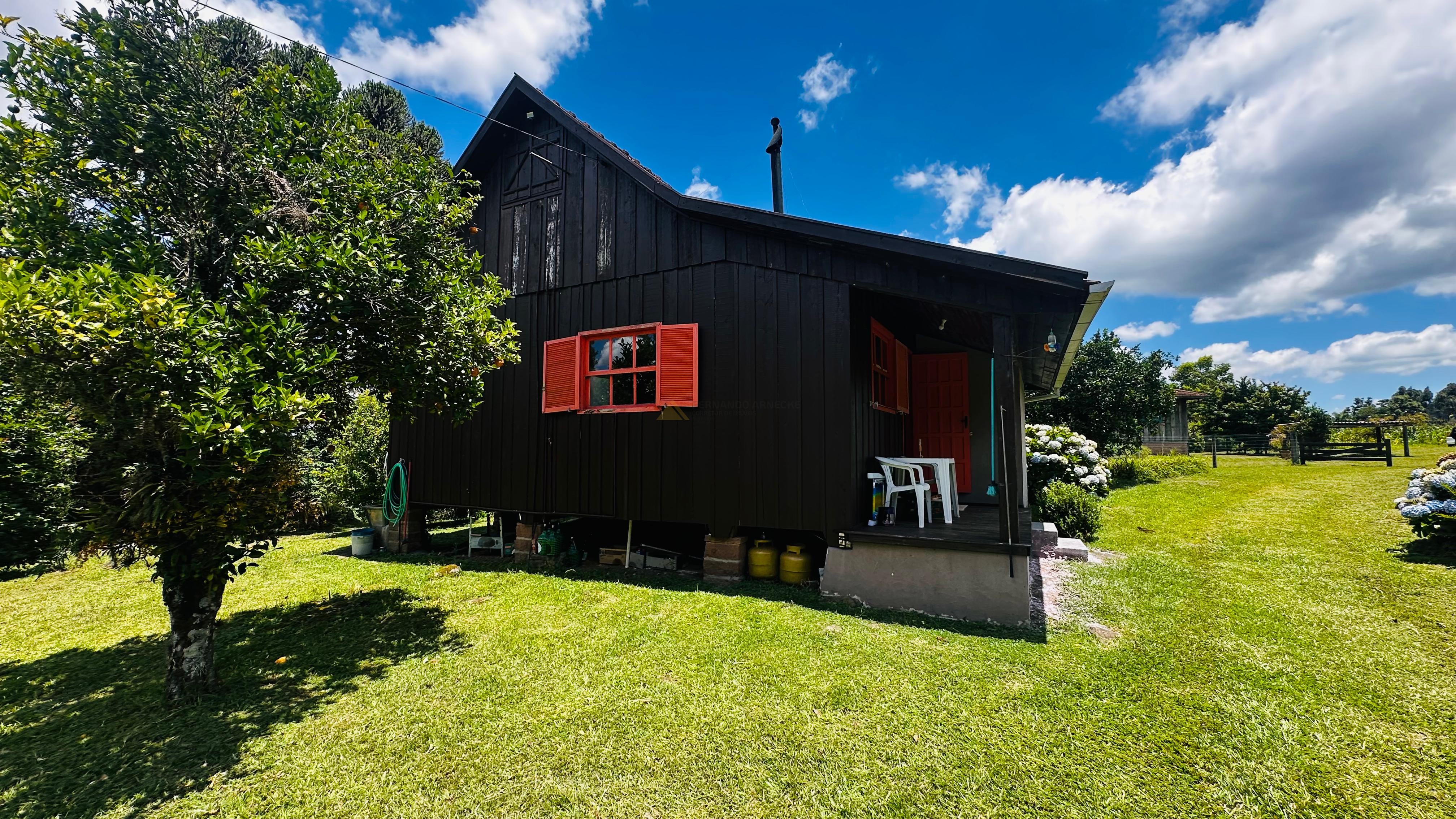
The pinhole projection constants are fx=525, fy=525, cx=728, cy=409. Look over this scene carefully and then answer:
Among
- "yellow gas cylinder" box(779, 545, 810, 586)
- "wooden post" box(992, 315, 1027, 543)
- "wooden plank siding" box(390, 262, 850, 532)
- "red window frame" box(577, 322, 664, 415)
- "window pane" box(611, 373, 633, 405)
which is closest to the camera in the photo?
"wooden post" box(992, 315, 1027, 543)

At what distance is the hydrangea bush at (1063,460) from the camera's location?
443 inches

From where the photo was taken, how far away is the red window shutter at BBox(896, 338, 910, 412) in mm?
7449

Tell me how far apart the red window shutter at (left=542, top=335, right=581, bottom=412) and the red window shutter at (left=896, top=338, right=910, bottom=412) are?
4.35m

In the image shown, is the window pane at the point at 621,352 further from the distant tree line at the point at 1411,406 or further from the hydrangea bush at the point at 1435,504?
the distant tree line at the point at 1411,406

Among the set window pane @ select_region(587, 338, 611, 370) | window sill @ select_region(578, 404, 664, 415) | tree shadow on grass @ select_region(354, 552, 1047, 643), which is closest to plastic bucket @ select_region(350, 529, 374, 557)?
tree shadow on grass @ select_region(354, 552, 1047, 643)

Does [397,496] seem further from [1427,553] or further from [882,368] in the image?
[1427,553]

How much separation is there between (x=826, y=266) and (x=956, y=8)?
5.30m

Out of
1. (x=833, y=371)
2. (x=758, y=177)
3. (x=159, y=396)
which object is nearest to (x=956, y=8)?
(x=758, y=177)

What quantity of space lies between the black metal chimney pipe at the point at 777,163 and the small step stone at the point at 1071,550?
5.88 meters

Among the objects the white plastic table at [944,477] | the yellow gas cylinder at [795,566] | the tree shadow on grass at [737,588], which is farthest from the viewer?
the white plastic table at [944,477]

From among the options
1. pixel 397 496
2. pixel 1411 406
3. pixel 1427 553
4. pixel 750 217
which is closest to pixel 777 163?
pixel 750 217

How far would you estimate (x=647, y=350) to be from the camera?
636 centimetres

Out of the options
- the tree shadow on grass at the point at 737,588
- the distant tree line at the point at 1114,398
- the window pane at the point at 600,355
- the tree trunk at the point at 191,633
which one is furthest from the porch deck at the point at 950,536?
the distant tree line at the point at 1114,398

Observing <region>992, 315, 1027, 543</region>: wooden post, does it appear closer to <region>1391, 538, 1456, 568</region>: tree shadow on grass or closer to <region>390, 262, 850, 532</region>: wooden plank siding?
<region>390, 262, 850, 532</region>: wooden plank siding
